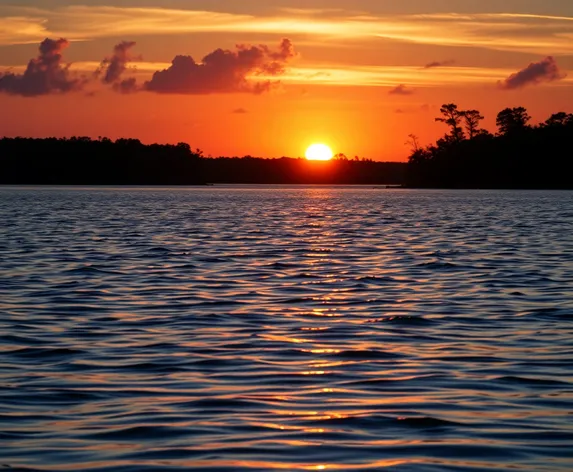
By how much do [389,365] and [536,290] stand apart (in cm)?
976

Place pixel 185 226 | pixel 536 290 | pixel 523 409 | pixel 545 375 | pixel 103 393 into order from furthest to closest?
pixel 185 226, pixel 536 290, pixel 545 375, pixel 103 393, pixel 523 409

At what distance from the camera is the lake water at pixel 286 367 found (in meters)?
9.45

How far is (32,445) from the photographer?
9555mm

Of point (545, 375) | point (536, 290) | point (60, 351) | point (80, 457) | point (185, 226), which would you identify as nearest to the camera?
point (80, 457)

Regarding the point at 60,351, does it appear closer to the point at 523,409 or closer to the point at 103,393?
the point at 103,393

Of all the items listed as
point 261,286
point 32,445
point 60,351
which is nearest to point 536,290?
point 261,286

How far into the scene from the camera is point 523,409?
10992 millimetres

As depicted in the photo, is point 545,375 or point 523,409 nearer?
point 523,409

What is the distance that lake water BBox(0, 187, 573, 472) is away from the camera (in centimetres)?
945

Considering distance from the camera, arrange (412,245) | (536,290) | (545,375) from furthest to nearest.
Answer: (412,245), (536,290), (545,375)

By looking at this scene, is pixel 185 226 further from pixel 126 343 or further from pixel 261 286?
pixel 126 343

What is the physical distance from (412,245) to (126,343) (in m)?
24.0

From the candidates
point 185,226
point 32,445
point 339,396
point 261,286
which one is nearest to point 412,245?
point 261,286

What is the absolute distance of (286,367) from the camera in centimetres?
1335
